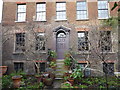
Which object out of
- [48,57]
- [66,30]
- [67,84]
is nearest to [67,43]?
[66,30]

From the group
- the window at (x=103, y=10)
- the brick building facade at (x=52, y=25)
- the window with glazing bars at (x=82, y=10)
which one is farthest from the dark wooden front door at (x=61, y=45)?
the window at (x=103, y=10)

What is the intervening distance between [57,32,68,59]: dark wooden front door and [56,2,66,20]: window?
1973 mm

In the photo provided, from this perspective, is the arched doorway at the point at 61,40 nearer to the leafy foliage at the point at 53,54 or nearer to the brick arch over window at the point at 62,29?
the brick arch over window at the point at 62,29

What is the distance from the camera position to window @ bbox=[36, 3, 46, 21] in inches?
473

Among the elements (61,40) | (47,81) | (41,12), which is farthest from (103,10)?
(47,81)

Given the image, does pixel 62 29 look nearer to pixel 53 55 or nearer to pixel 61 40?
pixel 61 40

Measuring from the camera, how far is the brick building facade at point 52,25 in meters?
11.2

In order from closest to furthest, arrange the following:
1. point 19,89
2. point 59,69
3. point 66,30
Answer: point 19,89, point 59,69, point 66,30

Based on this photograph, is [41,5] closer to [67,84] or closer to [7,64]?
[7,64]

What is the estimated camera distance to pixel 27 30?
11.3 m

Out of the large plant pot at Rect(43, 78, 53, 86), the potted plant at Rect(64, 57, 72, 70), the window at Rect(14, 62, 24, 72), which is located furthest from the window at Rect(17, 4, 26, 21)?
the large plant pot at Rect(43, 78, 53, 86)

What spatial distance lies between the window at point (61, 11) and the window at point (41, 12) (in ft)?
5.16

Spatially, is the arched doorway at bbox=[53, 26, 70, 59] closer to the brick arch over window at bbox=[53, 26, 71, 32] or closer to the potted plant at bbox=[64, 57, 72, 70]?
the brick arch over window at bbox=[53, 26, 71, 32]

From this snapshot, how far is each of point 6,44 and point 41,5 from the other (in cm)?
619
